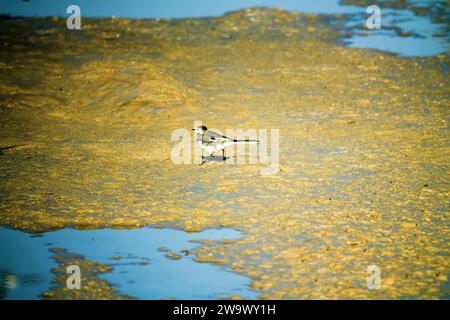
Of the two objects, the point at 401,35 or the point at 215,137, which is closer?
the point at 215,137

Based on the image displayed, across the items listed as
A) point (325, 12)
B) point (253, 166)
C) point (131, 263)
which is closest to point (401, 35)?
point (325, 12)

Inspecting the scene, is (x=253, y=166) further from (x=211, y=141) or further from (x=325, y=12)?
(x=325, y=12)

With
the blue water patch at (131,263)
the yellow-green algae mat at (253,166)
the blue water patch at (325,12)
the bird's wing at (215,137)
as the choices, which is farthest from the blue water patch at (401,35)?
the blue water patch at (131,263)

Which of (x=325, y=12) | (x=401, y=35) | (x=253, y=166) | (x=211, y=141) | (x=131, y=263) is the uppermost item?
(x=325, y=12)

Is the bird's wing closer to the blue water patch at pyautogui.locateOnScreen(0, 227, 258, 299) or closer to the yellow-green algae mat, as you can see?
the yellow-green algae mat

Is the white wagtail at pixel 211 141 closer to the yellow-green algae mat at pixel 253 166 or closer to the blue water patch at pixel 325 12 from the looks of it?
the yellow-green algae mat at pixel 253 166

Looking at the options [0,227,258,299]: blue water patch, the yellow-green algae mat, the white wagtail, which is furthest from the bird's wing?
[0,227,258,299]: blue water patch
